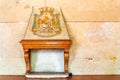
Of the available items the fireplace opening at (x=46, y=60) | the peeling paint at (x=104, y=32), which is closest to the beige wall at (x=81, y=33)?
the peeling paint at (x=104, y=32)

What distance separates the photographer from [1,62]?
233 cm

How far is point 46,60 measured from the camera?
7.64 feet

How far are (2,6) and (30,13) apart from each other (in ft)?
0.94

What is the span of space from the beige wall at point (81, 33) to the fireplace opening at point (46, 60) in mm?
103

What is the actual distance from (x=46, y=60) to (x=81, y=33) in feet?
1.47

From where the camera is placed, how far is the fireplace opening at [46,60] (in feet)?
7.61

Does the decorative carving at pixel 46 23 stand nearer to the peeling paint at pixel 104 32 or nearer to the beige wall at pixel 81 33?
the beige wall at pixel 81 33

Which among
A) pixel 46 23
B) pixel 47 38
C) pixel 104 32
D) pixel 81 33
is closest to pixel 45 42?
pixel 47 38

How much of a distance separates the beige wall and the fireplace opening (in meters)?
0.10

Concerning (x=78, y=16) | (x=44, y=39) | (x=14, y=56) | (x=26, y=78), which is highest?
(x=78, y=16)

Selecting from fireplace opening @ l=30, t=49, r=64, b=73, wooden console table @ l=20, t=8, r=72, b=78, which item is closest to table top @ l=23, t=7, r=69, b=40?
wooden console table @ l=20, t=8, r=72, b=78

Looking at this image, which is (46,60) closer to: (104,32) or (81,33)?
(81,33)

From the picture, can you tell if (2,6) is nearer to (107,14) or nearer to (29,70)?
(29,70)

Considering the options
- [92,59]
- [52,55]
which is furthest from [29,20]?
[92,59]
